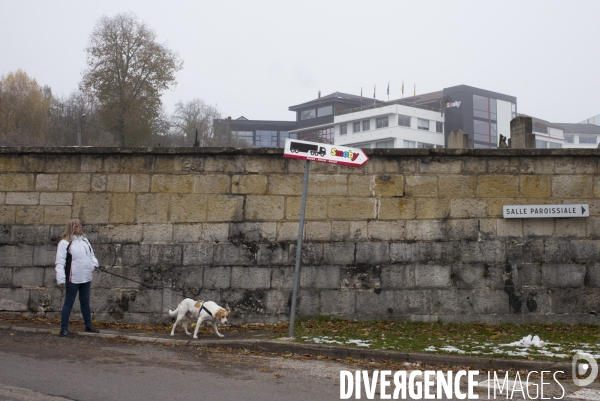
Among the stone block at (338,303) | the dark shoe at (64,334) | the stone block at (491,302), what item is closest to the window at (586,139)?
A: the stone block at (491,302)

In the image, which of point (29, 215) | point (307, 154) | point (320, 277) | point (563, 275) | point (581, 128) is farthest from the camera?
point (581, 128)

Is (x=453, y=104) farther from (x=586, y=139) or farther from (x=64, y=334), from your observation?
(x=64, y=334)

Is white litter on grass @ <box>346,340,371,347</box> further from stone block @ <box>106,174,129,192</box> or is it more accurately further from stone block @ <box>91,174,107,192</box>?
stone block @ <box>91,174,107,192</box>

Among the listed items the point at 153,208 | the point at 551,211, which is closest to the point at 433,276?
the point at 551,211

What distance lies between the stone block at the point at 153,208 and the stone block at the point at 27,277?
1949 mm

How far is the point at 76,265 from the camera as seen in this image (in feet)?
32.8

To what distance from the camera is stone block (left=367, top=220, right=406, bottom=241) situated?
10875mm

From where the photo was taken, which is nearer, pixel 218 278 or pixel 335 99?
pixel 218 278

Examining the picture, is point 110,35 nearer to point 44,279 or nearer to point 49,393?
point 44,279

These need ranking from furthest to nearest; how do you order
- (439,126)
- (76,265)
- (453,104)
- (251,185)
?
(453,104) → (439,126) → (251,185) → (76,265)

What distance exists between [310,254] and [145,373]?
13.7 feet

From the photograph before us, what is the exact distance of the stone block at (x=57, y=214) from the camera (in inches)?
439

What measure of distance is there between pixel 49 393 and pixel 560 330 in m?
7.66

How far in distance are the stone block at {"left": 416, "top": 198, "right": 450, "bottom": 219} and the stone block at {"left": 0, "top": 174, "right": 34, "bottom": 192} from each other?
21.9ft
